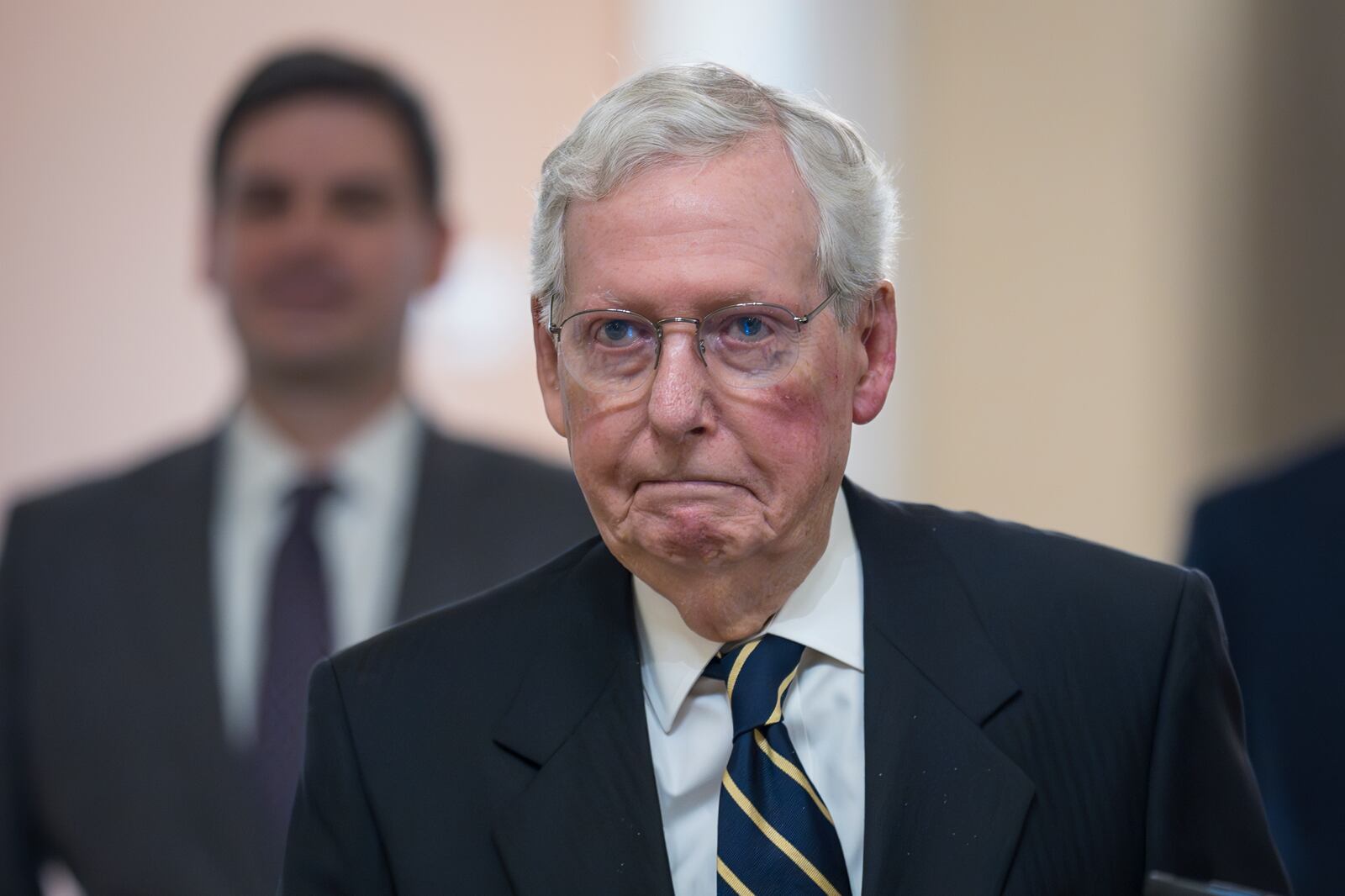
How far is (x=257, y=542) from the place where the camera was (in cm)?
325

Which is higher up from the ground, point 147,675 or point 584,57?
point 584,57

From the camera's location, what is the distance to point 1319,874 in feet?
8.25

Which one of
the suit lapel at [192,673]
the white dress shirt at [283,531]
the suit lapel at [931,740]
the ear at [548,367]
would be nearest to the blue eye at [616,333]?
the ear at [548,367]

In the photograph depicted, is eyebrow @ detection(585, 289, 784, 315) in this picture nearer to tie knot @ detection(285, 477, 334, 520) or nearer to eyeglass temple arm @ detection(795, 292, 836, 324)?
eyeglass temple arm @ detection(795, 292, 836, 324)

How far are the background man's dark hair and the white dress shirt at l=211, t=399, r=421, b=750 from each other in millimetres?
533

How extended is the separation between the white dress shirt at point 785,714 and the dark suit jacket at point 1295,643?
3.69ft

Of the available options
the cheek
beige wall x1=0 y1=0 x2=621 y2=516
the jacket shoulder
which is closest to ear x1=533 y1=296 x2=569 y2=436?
the cheek

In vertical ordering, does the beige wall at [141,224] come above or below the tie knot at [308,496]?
above

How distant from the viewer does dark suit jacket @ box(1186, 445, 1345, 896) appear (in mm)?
2543

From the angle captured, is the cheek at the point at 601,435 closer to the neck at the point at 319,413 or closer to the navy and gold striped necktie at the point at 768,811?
the navy and gold striped necktie at the point at 768,811

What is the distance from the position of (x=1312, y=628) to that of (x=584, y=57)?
2.09 meters

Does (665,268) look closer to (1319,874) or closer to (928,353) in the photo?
(1319,874)

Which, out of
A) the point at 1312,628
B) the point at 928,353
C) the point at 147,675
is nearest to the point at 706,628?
the point at 1312,628

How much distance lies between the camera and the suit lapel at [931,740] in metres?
1.61
